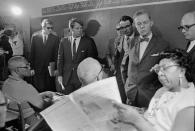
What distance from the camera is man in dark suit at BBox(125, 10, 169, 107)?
2.46 m

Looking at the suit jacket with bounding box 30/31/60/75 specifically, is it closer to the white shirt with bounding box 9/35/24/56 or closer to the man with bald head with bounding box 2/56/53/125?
the white shirt with bounding box 9/35/24/56

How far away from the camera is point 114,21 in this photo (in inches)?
132

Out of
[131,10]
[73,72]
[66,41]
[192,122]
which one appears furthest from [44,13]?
[192,122]

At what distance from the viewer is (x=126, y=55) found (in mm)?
2834

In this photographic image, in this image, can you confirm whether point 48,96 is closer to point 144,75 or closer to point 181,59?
point 144,75

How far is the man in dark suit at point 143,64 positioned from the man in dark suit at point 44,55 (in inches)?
75.3

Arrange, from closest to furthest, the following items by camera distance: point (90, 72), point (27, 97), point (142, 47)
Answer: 1. point (90, 72)
2. point (27, 97)
3. point (142, 47)

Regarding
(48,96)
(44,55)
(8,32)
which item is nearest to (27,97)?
(48,96)

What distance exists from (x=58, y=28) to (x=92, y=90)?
322cm

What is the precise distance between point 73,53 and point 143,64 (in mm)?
1347

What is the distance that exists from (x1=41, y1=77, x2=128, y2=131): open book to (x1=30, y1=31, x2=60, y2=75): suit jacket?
3111 mm

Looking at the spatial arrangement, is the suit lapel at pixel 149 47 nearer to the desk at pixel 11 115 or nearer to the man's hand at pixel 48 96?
the man's hand at pixel 48 96

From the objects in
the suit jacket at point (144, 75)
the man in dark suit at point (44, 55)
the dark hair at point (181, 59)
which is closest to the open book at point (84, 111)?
the dark hair at point (181, 59)

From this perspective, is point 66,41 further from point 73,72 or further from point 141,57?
point 141,57
